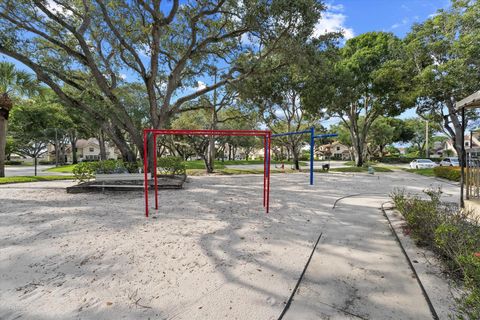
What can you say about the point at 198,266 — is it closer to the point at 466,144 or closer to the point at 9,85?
the point at 9,85

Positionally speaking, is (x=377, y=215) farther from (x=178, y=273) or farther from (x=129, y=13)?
(x=129, y=13)

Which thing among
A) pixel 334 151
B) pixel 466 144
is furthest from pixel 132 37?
pixel 334 151

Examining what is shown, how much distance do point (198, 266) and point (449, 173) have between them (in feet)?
52.4

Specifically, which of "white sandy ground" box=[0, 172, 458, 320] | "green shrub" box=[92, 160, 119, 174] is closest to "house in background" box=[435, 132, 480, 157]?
"white sandy ground" box=[0, 172, 458, 320]

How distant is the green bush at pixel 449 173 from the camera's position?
12.0 m

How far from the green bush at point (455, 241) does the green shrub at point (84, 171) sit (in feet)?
34.1

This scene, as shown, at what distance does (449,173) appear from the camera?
12.7 metres

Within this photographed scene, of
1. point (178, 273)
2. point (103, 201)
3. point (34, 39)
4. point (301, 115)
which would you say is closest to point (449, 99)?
point (301, 115)

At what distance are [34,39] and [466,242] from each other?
15.4m

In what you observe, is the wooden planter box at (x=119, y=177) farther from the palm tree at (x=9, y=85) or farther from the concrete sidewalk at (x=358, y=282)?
the palm tree at (x=9, y=85)

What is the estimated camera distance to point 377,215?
539 centimetres

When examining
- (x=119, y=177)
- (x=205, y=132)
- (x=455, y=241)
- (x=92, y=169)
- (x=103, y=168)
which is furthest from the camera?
(x=103, y=168)

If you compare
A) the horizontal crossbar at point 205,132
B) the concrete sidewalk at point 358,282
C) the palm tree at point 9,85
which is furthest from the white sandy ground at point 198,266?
the palm tree at point 9,85

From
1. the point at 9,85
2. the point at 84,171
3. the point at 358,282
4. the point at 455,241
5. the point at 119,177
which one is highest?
the point at 9,85
